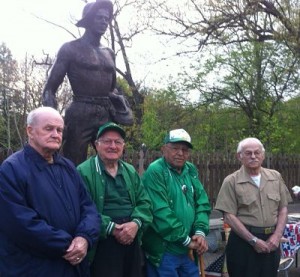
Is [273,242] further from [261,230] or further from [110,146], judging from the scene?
[110,146]

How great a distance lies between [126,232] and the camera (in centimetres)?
335

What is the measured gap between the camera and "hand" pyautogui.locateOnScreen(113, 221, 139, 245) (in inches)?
132

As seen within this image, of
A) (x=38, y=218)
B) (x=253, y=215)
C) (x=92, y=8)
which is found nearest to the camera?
(x=38, y=218)

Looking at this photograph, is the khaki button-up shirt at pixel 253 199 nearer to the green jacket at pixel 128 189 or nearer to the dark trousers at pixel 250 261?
the dark trousers at pixel 250 261

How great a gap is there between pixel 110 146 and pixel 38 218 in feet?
2.74

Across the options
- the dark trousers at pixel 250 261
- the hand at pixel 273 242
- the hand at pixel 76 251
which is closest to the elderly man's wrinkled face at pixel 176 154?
the dark trousers at pixel 250 261

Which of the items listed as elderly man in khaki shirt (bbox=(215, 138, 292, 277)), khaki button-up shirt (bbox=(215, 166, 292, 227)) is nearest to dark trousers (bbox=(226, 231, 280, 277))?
elderly man in khaki shirt (bbox=(215, 138, 292, 277))

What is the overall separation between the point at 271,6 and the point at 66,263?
47.9 ft

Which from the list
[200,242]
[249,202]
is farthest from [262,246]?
[200,242]

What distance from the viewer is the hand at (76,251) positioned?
301 centimetres

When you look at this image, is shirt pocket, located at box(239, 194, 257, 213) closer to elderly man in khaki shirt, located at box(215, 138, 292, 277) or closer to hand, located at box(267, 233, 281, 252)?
elderly man in khaki shirt, located at box(215, 138, 292, 277)

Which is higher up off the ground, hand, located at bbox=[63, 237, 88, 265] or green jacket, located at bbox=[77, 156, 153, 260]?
green jacket, located at bbox=[77, 156, 153, 260]

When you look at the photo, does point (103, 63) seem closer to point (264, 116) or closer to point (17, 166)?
point (17, 166)

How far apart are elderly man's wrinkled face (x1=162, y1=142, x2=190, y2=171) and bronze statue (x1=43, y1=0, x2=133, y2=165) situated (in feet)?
3.03
